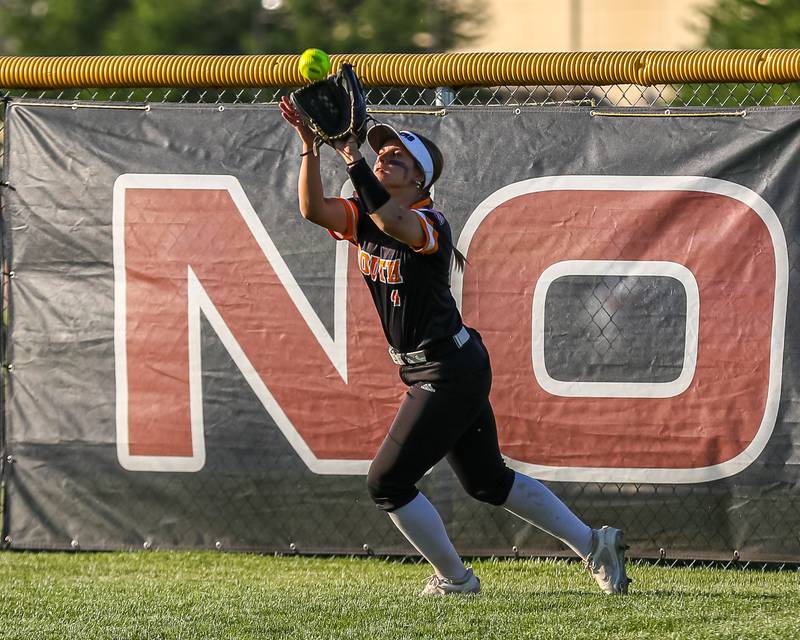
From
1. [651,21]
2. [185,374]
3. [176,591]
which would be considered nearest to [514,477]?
[176,591]

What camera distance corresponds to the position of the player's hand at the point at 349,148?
172 inches

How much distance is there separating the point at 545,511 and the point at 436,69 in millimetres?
2134

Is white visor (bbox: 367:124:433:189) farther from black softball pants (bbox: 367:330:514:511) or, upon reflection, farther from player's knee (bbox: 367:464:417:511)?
player's knee (bbox: 367:464:417:511)

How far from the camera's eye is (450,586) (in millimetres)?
4941

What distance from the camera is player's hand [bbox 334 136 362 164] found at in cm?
437

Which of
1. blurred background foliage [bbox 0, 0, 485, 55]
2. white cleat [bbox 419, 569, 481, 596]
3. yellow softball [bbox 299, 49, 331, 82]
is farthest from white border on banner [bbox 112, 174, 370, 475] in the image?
blurred background foliage [bbox 0, 0, 485, 55]

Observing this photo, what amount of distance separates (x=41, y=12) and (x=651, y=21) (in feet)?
75.6

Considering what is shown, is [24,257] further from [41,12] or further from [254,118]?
[41,12]

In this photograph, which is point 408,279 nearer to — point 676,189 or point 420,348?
point 420,348

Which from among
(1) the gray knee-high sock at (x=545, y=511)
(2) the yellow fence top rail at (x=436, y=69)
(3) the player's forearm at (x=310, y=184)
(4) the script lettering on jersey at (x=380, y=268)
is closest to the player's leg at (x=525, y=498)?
(1) the gray knee-high sock at (x=545, y=511)

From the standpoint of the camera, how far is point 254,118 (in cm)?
614

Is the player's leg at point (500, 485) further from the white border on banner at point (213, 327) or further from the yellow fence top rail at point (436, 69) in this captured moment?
the yellow fence top rail at point (436, 69)

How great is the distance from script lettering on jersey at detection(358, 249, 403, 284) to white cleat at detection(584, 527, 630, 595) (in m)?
1.28

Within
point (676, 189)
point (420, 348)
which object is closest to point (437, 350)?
point (420, 348)
